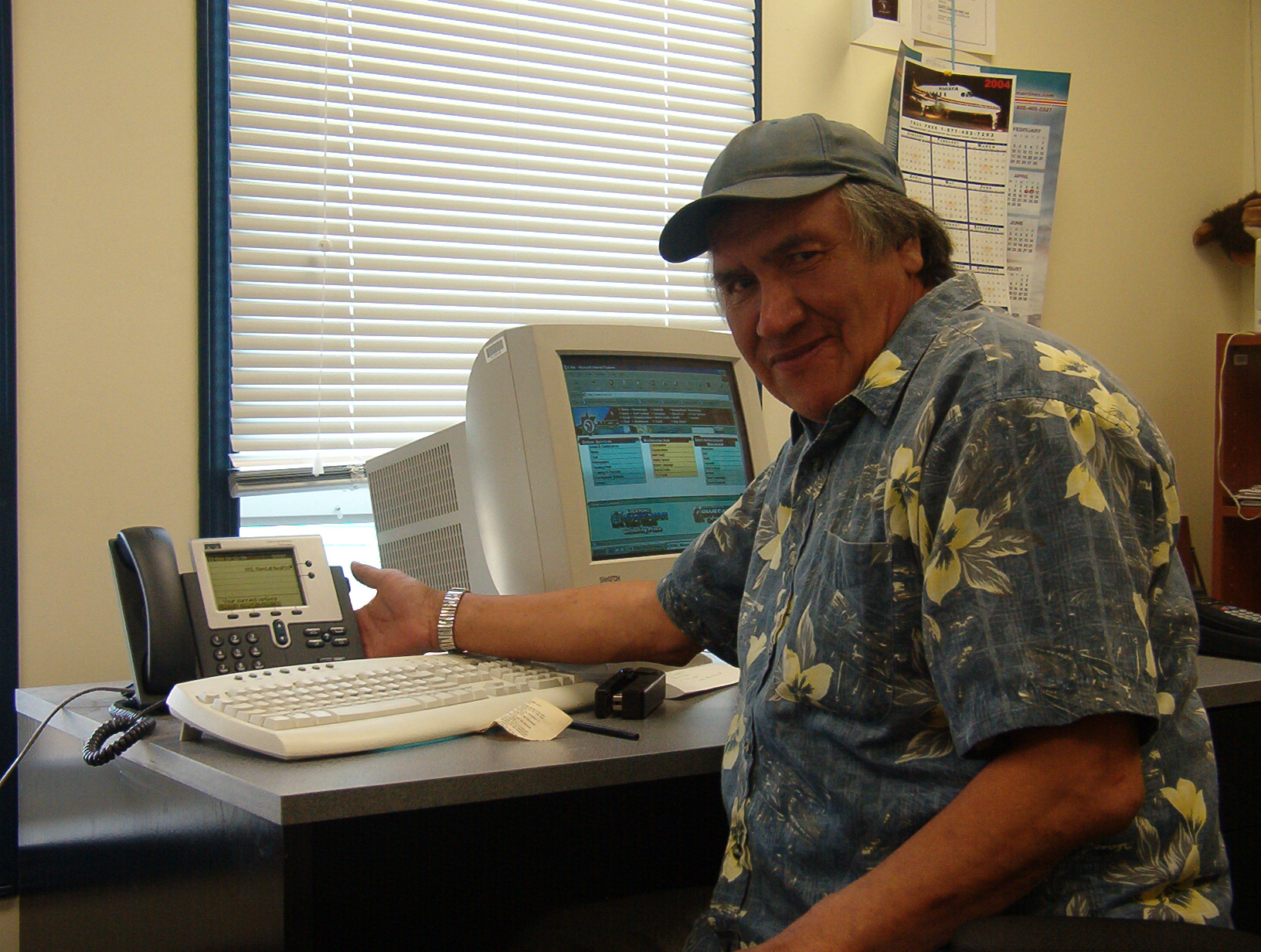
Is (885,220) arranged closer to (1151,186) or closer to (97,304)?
(97,304)

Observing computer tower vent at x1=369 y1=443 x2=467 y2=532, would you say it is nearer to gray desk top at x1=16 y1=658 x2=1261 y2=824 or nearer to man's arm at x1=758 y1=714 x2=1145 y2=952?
gray desk top at x1=16 y1=658 x2=1261 y2=824

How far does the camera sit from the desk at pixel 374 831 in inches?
35.8

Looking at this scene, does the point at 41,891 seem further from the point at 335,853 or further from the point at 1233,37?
the point at 1233,37

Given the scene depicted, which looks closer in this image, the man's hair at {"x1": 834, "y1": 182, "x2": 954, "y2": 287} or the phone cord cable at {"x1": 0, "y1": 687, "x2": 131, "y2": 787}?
the man's hair at {"x1": 834, "y1": 182, "x2": 954, "y2": 287}

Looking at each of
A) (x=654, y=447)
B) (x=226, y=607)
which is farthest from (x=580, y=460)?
(x=226, y=607)

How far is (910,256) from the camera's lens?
3.53ft

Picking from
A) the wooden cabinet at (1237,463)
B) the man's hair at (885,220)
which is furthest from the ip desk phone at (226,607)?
the wooden cabinet at (1237,463)

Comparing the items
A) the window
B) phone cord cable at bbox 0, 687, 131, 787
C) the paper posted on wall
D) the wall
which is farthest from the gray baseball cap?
the wall

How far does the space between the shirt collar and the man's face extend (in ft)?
0.10

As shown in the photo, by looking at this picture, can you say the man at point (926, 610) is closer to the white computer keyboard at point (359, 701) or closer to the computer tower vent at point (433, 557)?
the white computer keyboard at point (359, 701)

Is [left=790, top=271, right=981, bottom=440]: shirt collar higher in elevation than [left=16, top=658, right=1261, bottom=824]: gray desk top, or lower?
higher

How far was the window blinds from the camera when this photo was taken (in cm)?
212

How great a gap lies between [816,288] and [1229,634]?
1060mm

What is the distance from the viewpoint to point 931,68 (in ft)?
8.73
